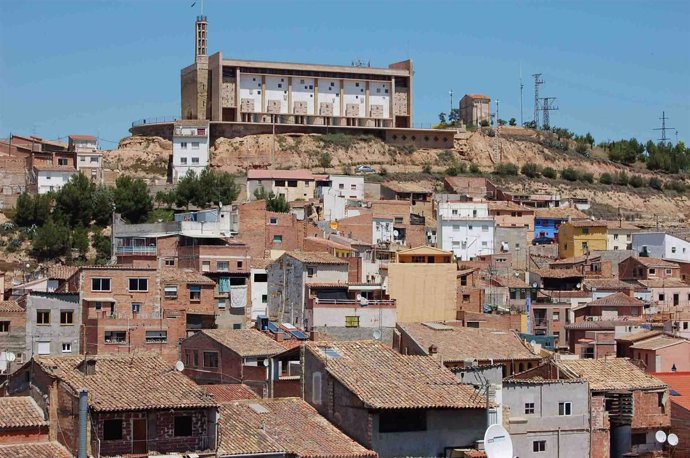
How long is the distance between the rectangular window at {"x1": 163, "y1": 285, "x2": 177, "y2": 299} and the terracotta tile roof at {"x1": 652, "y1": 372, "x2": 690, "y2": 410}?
18090 millimetres

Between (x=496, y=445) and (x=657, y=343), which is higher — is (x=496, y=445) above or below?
below

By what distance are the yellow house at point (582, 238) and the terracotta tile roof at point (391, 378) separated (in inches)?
2026

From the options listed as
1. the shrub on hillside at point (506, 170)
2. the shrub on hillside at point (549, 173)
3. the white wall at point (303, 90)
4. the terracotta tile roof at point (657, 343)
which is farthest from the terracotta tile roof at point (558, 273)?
the shrub on hillside at point (549, 173)

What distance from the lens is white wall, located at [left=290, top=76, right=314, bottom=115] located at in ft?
356

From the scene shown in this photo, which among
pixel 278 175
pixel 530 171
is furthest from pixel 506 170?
pixel 278 175

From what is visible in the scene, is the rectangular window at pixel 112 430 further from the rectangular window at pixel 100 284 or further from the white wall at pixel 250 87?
the white wall at pixel 250 87

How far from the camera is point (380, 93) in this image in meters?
112

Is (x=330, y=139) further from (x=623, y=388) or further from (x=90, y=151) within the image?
(x=623, y=388)

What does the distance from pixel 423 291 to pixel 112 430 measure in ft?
91.7

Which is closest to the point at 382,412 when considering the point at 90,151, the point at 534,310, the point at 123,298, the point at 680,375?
the point at 680,375

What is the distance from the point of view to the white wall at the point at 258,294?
57075 millimetres

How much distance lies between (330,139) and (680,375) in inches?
2764

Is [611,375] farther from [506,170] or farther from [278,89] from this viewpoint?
[506,170]

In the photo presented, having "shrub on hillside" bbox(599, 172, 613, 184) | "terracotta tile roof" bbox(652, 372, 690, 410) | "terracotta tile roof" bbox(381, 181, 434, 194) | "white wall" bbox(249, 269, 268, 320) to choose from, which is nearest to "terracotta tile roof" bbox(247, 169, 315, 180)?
"terracotta tile roof" bbox(381, 181, 434, 194)
